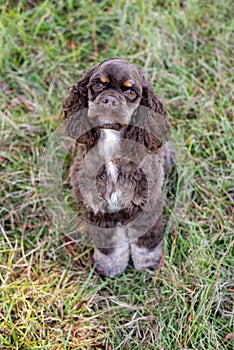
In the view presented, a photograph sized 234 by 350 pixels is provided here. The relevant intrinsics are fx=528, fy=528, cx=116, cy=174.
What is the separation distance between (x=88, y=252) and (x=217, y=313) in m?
0.91

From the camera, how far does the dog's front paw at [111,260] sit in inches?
131

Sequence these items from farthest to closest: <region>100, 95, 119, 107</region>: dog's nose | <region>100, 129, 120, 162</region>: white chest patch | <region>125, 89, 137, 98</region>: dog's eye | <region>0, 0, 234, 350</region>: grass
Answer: <region>0, 0, 234, 350</region>: grass < <region>100, 129, 120, 162</region>: white chest patch < <region>125, 89, 137, 98</region>: dog's eye < <region>100, 95, 119, 107</region>: dog's nose

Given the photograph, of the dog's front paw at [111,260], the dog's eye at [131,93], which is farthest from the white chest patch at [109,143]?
the dog's front paw at [111,260]

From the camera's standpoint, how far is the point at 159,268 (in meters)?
3.35

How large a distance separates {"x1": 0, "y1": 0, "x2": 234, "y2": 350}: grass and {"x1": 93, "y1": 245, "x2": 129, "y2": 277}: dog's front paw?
6cm

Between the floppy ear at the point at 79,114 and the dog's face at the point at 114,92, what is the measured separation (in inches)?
5.7

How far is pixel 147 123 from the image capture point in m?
2.87

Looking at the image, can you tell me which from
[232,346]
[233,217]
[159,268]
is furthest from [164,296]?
[233,217]

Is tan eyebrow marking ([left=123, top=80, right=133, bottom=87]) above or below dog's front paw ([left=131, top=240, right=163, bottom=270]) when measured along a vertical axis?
above

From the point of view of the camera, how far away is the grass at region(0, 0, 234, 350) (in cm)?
310

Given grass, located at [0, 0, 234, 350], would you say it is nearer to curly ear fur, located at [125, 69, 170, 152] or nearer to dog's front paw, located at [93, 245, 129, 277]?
dog's front paw, located at [93, 245, 129, 277]

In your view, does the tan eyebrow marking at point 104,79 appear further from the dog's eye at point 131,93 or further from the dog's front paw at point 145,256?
the dog's front paw at point 145,256

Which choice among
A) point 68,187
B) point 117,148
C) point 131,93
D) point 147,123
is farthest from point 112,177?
point 68,187

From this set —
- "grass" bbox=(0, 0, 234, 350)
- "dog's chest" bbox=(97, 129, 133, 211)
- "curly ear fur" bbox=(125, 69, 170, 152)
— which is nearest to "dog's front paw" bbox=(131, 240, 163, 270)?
"grass" bbox=(0, 0, 234, 350)
